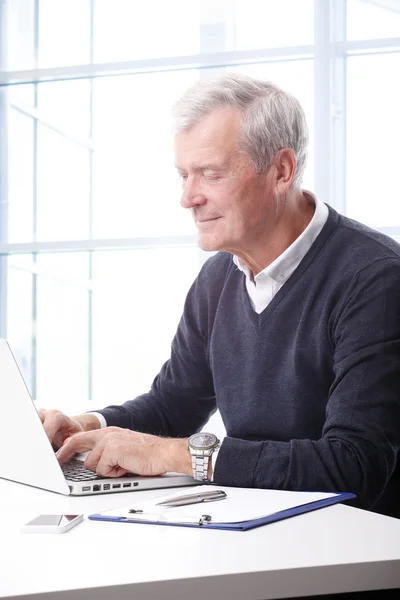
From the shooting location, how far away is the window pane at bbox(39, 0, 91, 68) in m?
4.96

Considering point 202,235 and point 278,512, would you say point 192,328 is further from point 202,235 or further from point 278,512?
point 278,512

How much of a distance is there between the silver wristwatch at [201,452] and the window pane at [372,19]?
366cm

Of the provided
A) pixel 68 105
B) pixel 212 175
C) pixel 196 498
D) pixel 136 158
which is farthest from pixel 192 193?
pixel 68 105

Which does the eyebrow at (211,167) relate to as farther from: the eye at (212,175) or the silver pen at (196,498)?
the silver pen at (196,498)

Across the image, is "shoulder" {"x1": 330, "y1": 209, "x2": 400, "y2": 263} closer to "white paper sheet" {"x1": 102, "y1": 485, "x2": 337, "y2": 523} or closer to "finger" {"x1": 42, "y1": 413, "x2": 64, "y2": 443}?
"white paper sheet" {"x1": 102, "y1": 485, "x2": 337, "y2": 523}

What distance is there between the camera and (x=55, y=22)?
16.5 ft

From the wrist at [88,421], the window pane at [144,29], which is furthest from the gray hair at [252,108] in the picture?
the window pane at [144,29]

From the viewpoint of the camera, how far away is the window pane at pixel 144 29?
480cm

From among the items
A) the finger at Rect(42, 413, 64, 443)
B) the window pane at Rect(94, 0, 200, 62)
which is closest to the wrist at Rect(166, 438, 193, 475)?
the finger at Rect(42, 413, 64, 443)

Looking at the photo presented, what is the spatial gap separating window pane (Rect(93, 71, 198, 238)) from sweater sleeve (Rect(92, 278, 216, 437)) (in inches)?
109

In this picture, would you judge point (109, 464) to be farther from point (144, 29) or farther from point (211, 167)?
point (144, 29)

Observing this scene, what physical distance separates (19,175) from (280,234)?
3.54 meters

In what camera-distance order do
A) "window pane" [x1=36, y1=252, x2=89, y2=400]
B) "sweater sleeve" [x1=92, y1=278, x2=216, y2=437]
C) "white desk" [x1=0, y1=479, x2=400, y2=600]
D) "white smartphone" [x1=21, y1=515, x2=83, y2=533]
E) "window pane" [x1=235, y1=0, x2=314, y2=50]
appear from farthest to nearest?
1. "window pane" [x1=36, y1=252, x2=89, y2=400]
2. "window pane" [x1=235, y1=0, x2=314, y2=50]
3. "sweater sleeve" [x1=92, y1=278, x2=216, y2=437]
4. "white smartphone" [x1=21, y1=515, x2=83, y2=533]
5. "white desk" [x1=0, y1=479, x2=400, y2=600]

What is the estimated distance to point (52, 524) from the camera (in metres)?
1.03
